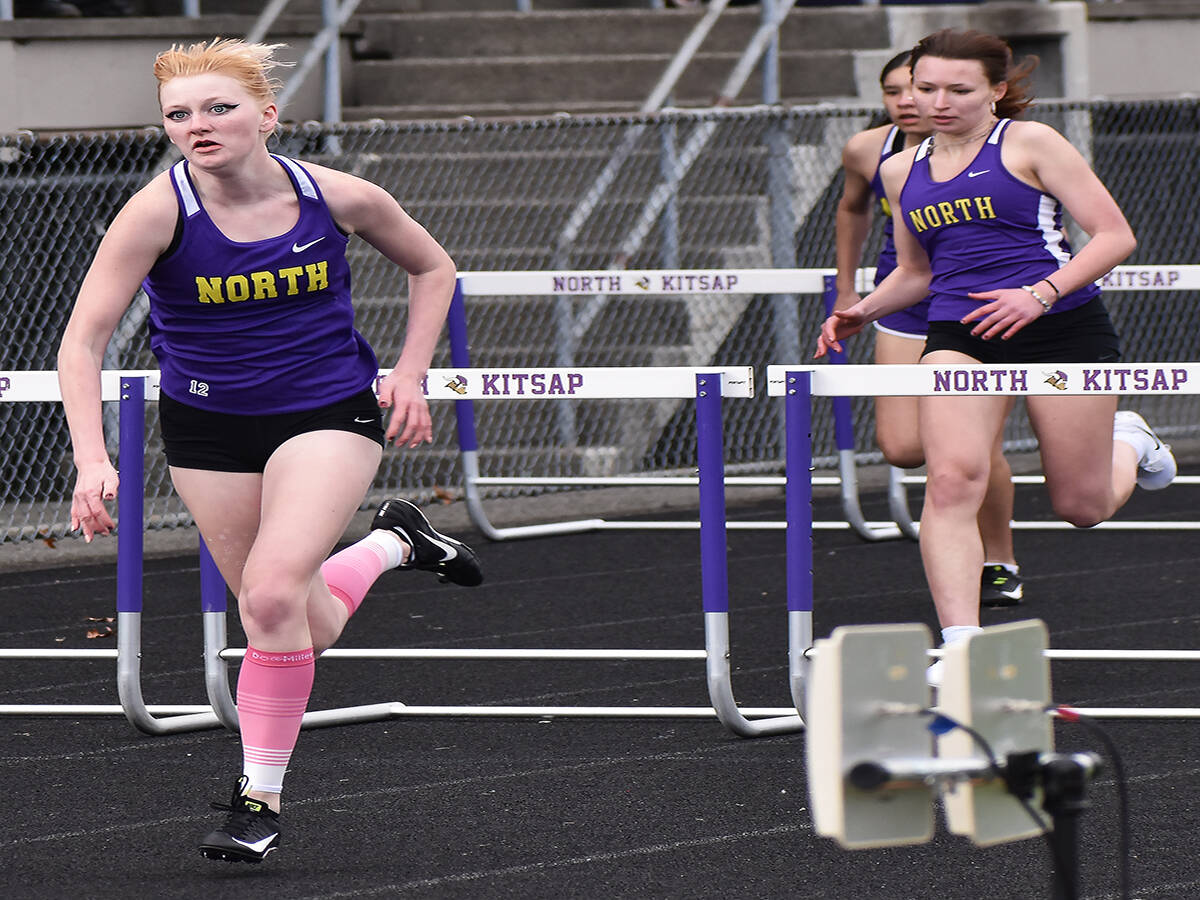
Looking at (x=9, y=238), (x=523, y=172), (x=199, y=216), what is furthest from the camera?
(x=523, y=172)

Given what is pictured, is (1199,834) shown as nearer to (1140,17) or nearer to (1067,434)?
(1067,434)

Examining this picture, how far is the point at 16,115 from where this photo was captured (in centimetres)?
1084

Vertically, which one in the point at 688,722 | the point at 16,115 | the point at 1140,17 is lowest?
the point at 688,722

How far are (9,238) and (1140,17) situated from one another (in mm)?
7937

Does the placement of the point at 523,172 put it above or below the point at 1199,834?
above

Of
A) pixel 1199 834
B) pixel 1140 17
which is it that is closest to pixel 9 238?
pixel 1199 834

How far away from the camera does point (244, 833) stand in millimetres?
4375

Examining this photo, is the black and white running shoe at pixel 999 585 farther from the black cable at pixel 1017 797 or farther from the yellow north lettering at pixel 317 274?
the black cable at pixel 1017 797

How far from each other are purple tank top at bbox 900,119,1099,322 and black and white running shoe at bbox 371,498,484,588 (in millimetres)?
1506

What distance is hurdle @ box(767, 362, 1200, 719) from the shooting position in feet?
16.8

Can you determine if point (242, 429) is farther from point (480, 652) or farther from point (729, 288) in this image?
point (729, 288)

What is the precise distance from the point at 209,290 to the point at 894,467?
4.41 m

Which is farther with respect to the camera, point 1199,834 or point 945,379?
point 945,379

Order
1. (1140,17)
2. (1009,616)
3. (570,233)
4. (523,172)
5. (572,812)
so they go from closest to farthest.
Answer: (572,812), (1009,616), (570,233), (523,172), (1140,17)
